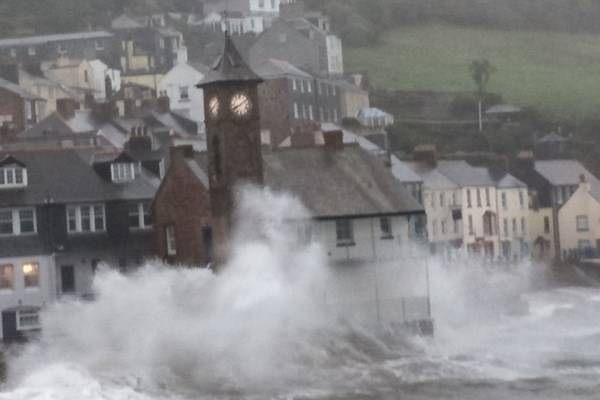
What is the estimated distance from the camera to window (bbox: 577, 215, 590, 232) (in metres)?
143

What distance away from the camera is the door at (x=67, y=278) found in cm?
9373

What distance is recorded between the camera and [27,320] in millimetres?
90875

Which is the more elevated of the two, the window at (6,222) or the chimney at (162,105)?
the chimney at (162,105)

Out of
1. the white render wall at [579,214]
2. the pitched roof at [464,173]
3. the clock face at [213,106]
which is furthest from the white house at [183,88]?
the clock face at [213,106]

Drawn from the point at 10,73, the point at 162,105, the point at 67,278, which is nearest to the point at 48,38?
the point at 10,73

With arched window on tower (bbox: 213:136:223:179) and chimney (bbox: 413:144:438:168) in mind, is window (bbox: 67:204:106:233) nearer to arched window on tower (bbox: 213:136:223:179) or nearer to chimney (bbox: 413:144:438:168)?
arched window on tower (bbox: 213:136:223:179)

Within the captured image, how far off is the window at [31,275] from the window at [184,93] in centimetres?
6274

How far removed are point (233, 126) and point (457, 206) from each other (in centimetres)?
4447

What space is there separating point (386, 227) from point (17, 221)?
1426 centimetres

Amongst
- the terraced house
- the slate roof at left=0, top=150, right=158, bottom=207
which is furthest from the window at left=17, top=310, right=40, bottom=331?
the slate roof at left=0, top=150, right=158, bottom=207

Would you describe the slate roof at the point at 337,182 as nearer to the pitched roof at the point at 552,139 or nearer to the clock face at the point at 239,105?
the clock face at the point at 239,105

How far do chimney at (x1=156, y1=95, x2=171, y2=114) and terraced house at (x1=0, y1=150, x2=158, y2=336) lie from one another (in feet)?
138

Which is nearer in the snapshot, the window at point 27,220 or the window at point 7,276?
the window at point 7,276

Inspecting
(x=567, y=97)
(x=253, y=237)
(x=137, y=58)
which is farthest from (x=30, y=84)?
(x=253, y=237)
